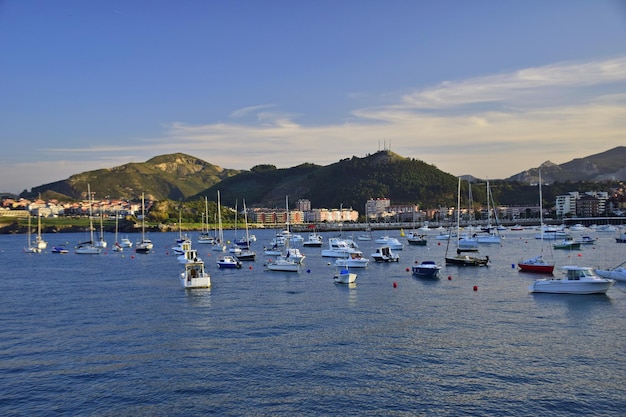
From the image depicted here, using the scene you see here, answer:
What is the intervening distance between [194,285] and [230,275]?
1102 cm

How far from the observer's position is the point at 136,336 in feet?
94.7

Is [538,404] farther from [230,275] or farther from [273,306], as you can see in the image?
[230,275]

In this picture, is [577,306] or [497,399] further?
[577,306]

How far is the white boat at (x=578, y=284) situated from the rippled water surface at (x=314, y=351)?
66 centimetres

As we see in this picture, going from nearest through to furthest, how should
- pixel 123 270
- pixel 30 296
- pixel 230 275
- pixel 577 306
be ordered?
pixel 577 306
pixel 30 296
pixel 230 275
pixel 123 270

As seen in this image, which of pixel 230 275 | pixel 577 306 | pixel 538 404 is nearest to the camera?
pixel 538 404

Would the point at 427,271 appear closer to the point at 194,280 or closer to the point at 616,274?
the point at 616,274

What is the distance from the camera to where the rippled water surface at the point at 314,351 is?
19547mm

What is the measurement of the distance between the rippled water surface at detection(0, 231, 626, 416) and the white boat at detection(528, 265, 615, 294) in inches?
25.9

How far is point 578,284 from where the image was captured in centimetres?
3878

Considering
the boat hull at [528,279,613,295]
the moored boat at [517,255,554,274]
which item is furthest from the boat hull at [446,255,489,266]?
the boat hull at [528,279,613,295]

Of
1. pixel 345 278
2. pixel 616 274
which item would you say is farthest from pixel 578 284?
pixel 345 278

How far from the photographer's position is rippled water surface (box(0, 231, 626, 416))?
1955cm

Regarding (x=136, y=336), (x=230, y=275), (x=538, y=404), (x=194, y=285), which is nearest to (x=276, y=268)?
(x=230, y=275)
